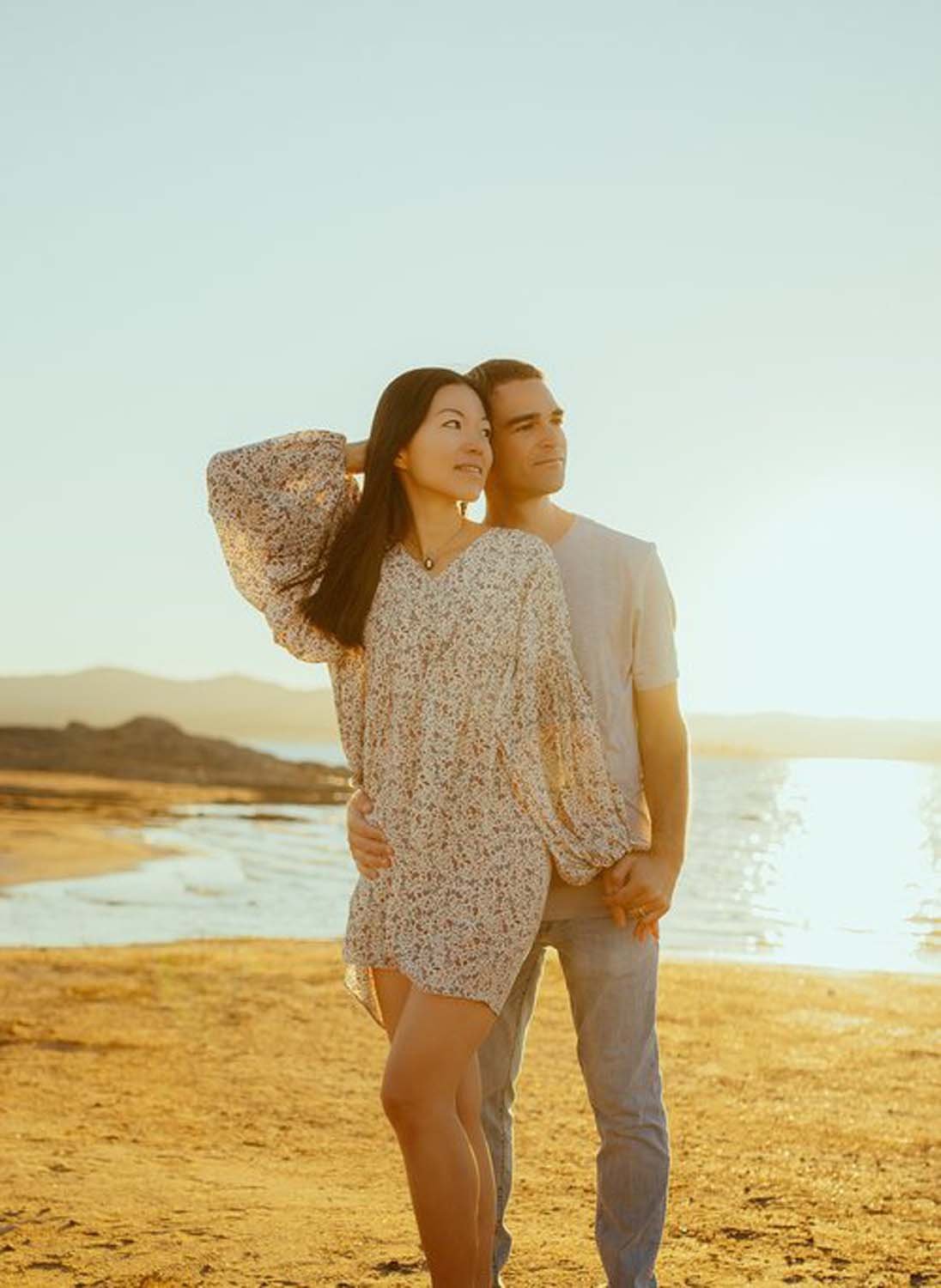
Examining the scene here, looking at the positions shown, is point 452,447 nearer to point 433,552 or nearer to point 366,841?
point 433,552

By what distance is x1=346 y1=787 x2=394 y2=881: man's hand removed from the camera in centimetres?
320

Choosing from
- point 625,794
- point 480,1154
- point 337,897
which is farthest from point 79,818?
point 480,1154

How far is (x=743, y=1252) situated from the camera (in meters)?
4.46

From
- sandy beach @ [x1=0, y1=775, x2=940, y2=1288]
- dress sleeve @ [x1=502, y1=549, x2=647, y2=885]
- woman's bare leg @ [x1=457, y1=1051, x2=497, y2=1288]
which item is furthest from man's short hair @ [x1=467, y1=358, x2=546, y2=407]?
sandy beach @ [x1=0, y1=775, x2=940, y2=1288]

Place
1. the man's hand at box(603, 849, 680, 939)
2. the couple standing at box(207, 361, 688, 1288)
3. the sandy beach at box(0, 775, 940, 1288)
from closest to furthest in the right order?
the couple standing at box(207, 361, 688, 1288) → the man's hand at box(603, 849, 680, 939) → the sandy beach at box(0, 775, 940, 1288)

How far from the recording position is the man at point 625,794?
3469mm

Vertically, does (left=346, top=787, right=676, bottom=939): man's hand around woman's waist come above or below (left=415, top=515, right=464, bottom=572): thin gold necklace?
below

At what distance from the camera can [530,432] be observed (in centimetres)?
349

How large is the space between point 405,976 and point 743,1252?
1.97 meters

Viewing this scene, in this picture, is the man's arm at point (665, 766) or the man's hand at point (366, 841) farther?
the man's arm at point (665, 766)

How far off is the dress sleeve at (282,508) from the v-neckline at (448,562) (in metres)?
0.21

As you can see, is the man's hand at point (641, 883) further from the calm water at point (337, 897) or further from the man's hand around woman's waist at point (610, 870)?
the calm water at point (337, 897)

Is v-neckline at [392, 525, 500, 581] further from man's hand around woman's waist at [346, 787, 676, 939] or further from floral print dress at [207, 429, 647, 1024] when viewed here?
man's hand around woman's waist at [346, 787, 676, 939]

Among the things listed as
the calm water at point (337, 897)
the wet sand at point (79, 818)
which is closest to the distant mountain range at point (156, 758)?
the wet sand at point (79, 818)
